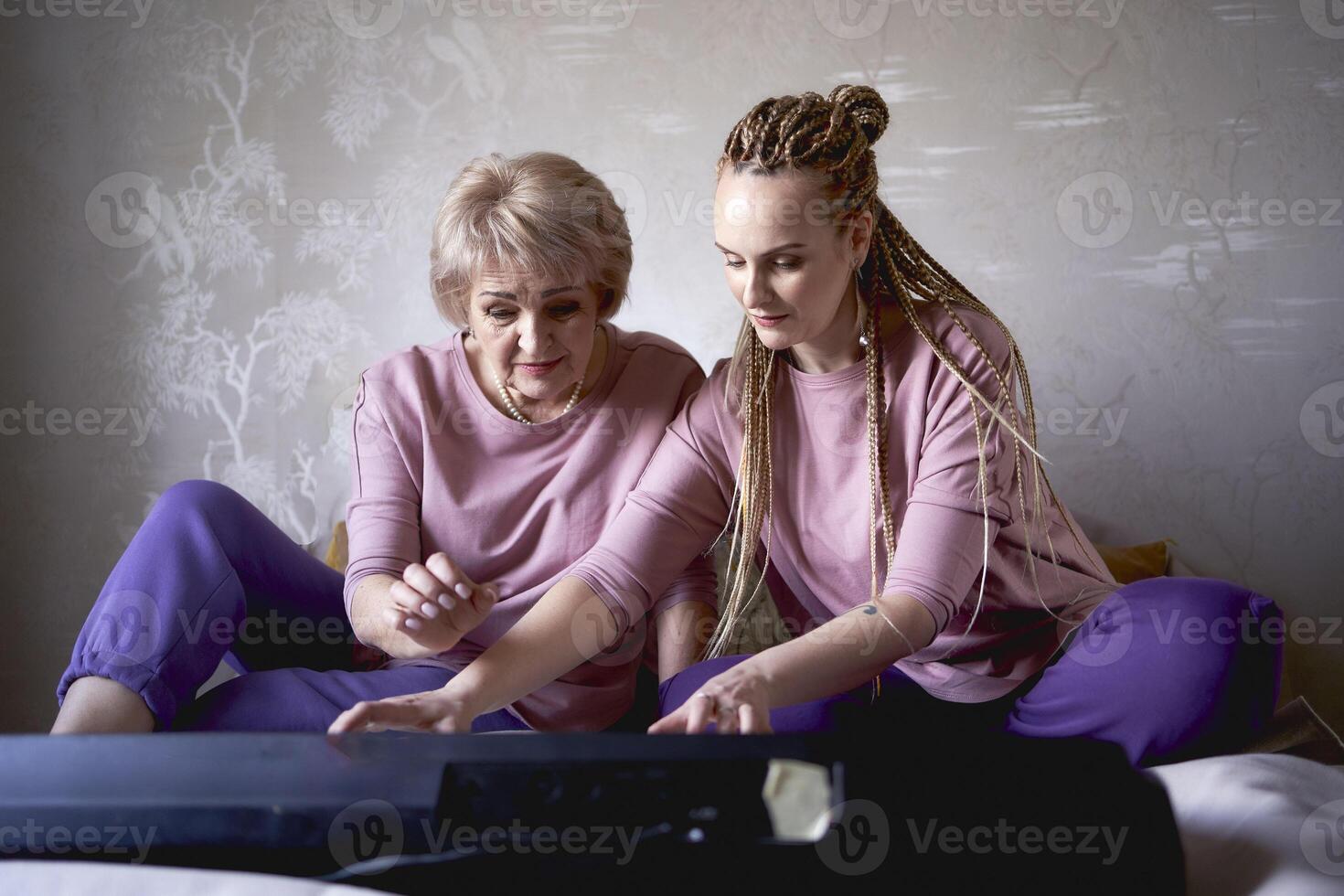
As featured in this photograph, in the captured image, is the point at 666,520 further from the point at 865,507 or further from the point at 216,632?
the point at 216,632

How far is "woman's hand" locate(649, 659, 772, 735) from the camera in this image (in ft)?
3.23

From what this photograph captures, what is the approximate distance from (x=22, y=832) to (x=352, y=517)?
0.63m

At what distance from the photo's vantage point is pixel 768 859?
76 cm

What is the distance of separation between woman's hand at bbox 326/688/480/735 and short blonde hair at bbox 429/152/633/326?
52 centimetres

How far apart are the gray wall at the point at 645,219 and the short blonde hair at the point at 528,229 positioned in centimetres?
61

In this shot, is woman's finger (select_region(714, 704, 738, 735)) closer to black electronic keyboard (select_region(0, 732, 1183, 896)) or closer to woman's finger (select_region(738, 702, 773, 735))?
woman's finger (select_region(738, 702, 773, 735))

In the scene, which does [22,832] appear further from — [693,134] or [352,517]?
[693,134]

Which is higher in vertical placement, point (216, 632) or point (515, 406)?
point (515, 406)

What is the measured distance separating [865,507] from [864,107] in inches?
18.4

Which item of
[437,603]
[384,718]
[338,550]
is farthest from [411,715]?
[338,550]

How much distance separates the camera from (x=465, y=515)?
1428 mm

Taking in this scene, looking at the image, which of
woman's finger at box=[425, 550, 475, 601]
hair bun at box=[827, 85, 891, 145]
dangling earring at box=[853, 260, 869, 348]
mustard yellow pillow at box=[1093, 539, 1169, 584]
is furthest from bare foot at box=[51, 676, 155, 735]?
mustard yellow pillow at box=[1093, 539, 1169, 584]

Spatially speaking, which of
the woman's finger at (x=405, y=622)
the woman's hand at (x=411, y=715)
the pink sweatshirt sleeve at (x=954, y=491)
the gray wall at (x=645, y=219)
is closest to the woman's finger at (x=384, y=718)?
the woman's hand at (x=411, y=715)

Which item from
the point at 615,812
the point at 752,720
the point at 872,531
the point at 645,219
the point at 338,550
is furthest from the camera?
the point at 645,219
